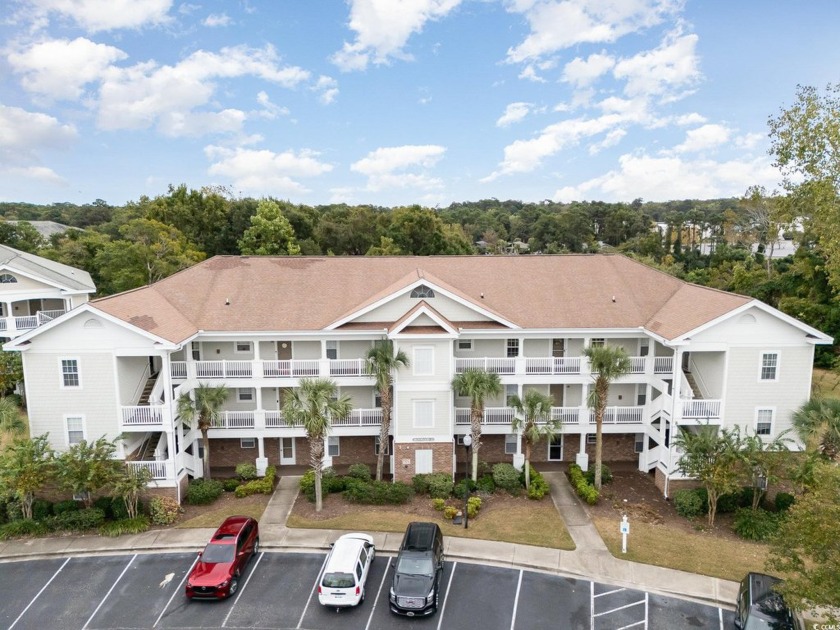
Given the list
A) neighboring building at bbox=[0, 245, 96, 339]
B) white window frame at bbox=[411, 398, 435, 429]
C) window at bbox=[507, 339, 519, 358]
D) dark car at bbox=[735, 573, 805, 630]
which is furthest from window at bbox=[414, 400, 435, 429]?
neighboring building at bbox=[0, 245, 96, 339]

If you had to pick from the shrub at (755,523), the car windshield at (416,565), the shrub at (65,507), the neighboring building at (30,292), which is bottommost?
the shrub at (755,523)

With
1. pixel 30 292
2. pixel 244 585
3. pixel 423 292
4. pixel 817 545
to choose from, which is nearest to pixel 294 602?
pixel 244 585

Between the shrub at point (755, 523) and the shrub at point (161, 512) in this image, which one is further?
the shrub at point (161, 512)

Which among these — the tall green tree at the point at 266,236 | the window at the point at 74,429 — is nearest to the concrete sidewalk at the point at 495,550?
the window at the point at 74,429

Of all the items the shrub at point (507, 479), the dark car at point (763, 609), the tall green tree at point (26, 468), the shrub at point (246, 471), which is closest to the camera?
the dark car at point (763, 609)

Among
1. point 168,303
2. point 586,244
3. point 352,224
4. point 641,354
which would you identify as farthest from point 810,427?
point 586,244

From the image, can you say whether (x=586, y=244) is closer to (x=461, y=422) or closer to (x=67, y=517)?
(x=461, y=422)

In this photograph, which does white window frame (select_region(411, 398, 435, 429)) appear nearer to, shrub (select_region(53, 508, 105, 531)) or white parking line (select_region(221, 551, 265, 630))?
white parking line (select_region(221, 551, 265, 630))

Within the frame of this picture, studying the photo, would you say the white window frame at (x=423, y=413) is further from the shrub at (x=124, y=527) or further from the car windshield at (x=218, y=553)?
the shrub at (x=124, y=527)
